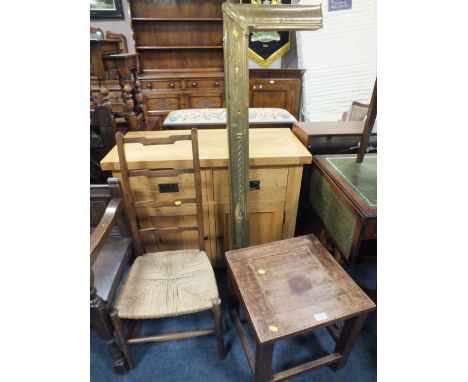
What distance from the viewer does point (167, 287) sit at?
3.75ft

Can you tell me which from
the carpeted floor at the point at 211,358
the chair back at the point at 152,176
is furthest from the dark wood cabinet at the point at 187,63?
the carpeted floor at the point at 211,358

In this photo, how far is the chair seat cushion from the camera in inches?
41.1

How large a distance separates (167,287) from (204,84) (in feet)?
9.81

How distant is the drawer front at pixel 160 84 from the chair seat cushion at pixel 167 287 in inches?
108

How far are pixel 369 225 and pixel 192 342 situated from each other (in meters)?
1.02

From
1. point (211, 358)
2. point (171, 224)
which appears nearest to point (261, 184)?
point (171, 224)

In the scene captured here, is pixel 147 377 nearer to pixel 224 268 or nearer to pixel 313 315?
pixel 224 268

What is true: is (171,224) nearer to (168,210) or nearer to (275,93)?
(168,210)

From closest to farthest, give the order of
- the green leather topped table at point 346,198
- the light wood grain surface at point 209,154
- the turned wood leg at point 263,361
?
the turned wood leg at point 263,361 < the green leather topped table at point 346,198 < the light wood grain surface at point 209,154

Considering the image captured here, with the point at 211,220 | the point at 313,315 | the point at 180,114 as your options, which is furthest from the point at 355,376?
the point at 180,114

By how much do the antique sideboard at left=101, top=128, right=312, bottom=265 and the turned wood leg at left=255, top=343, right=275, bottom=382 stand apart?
71 centimetres

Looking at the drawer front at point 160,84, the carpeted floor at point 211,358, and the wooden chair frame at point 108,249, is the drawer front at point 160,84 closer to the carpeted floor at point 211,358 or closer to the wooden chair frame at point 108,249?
the wooden chair frame at point 108,249

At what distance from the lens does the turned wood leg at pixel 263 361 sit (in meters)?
0.91

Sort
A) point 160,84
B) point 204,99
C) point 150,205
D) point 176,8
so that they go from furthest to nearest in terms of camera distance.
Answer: point 204,99, point 160,84, point 176,8, point 150,205
